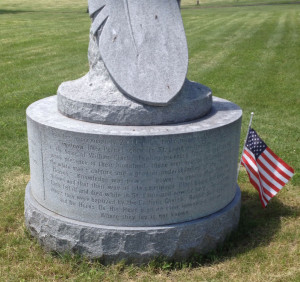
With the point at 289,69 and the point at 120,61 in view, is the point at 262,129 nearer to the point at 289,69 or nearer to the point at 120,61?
the point at 120,61

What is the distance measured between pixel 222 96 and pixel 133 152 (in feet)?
23.6

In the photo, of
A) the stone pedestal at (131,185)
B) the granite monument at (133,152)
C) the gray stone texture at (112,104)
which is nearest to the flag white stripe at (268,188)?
the granite monument at (133,152)

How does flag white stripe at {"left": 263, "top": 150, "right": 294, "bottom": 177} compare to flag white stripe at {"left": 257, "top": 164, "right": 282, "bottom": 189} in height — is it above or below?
above

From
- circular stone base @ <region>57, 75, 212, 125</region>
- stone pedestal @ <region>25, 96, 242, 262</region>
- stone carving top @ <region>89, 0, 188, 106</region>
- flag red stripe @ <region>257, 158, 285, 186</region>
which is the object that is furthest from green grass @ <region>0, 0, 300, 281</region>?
stone carving top @ <region>89, 0, 188, 106</region>

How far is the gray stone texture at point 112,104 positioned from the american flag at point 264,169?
99 centimetres

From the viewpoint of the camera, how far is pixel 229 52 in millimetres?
Result: 16938

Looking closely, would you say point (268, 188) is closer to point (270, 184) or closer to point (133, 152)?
point (270, 184)

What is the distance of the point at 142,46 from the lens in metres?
4.43

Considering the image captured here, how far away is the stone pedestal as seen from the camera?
4031mm

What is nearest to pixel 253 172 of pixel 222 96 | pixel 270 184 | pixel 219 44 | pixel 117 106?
pixel 270 184

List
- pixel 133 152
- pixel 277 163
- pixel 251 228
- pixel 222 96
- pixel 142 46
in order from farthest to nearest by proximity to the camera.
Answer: pixel 222 96 → pixel 277 163 → pixel 251 228 → pixel 142 46 → pixel 133 152

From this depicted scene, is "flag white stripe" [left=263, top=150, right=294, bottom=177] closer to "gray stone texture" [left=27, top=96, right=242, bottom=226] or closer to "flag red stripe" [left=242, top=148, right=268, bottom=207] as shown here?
"flag red stripe" [left=242, top=148, right=268, bottom=207]

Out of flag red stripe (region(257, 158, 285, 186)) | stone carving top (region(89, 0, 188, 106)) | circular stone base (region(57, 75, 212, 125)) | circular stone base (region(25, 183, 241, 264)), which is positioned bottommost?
circular stone base (region(25, 183, 241, 264))

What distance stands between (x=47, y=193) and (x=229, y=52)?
13612 mm
